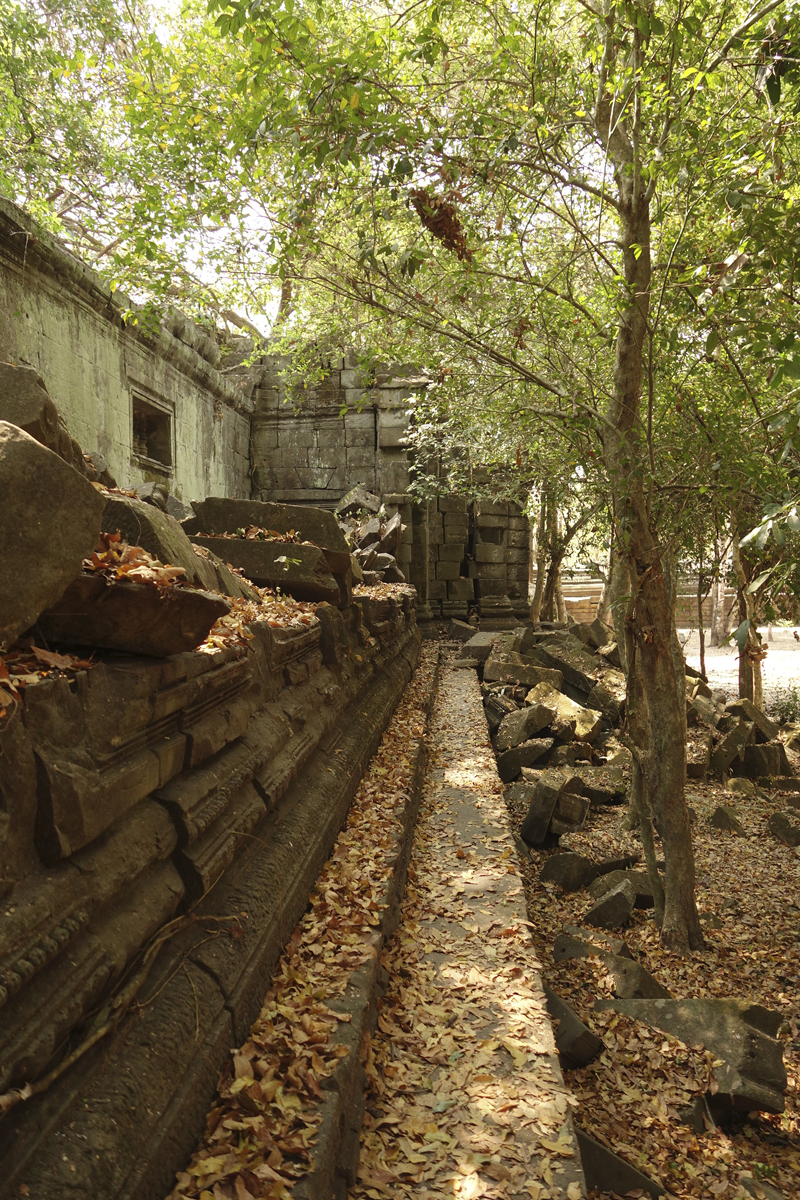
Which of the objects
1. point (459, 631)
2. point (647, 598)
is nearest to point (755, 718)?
point (459, 631)

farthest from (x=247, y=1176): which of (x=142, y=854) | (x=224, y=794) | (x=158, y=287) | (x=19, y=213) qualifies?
(x=19, y=213)

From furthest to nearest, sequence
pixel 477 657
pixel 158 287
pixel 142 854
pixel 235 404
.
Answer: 1. pixel 235 404
2. pixel 477 657
3. pixel 158 287
4. pixel 142 854

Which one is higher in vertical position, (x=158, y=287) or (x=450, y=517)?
(x=158, y=287)

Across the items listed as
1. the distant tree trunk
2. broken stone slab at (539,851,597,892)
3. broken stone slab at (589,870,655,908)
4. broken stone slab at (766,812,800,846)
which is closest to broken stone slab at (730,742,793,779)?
broken stone slab at (766,812,800,846)

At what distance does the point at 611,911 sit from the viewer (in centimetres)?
476

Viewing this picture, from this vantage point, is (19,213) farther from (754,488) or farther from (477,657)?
(477,657)

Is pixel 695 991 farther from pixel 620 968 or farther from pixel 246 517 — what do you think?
pixel 246 517

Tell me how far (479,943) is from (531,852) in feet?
10.2

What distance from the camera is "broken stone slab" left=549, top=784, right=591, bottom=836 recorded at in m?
6.06

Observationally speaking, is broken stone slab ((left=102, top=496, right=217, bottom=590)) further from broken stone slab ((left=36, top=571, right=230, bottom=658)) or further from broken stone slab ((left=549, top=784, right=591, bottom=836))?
broken stone slab ((left=549, top=784, right=591, bottom=836))

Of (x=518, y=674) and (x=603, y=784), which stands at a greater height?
(x=518, y=674)

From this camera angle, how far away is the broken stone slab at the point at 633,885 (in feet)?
16.7

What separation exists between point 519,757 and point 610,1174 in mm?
5145

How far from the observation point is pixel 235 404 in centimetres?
1309
